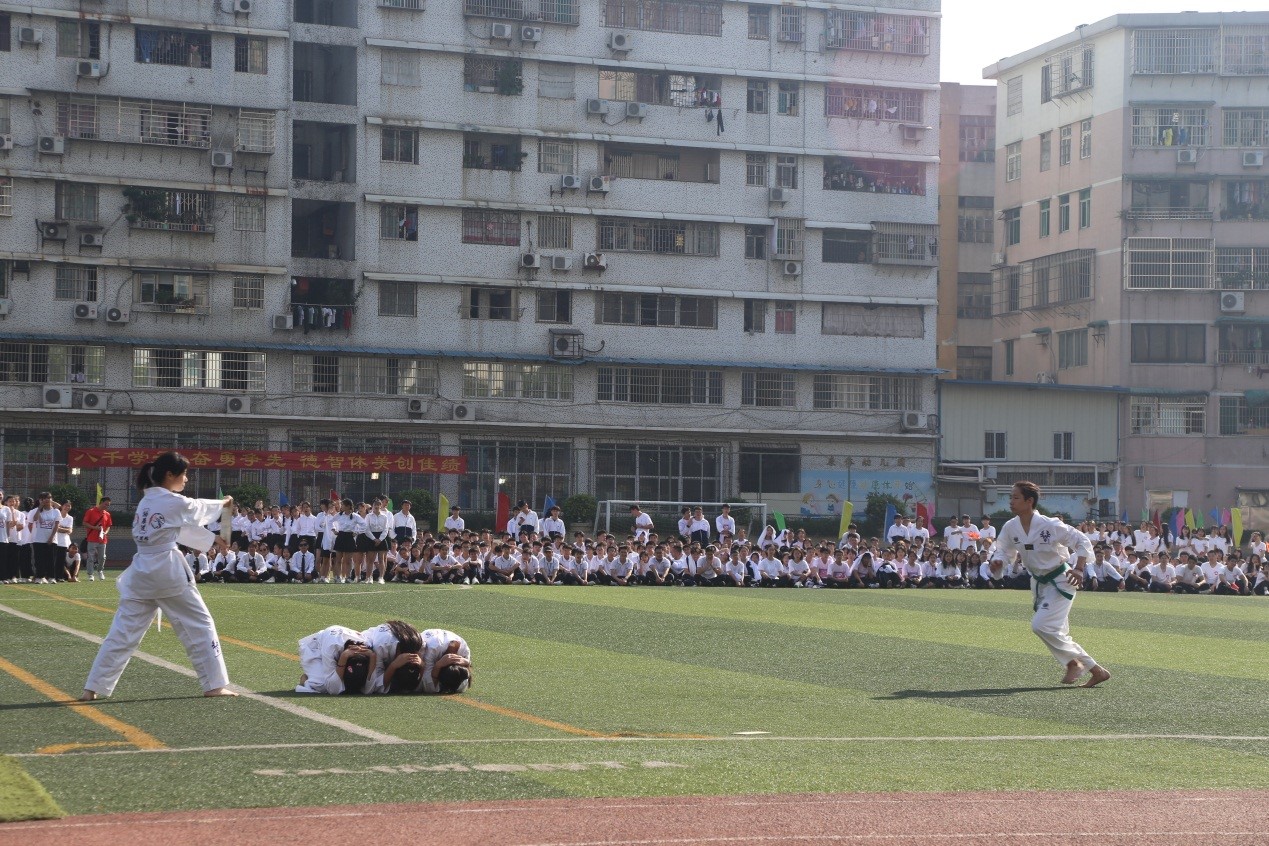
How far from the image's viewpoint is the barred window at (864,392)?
200 ft

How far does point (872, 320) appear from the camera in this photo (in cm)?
6191

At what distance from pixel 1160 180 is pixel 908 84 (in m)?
10.9

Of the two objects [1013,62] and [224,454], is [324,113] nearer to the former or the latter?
[224,454]

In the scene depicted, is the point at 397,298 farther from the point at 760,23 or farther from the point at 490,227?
the point at 760,23

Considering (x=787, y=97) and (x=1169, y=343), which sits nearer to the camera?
(x=787, y=97)

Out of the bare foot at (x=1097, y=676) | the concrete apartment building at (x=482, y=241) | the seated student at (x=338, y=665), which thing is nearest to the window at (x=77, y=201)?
the concrete apartment building at (x=482, y=241)

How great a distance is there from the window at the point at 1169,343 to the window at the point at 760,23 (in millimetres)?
18314

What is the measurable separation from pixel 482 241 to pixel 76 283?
13.5 meters

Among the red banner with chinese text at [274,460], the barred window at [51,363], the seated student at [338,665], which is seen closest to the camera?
the seated student at [338,665]

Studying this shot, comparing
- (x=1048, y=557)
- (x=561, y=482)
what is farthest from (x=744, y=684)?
(x=561, y=482)

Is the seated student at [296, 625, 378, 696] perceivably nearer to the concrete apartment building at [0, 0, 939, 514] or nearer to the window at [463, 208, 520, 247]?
the concrete apartment building at [0, 0, 939, 514]

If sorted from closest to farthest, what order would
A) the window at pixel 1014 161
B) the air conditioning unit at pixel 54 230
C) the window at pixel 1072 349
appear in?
the air conditioning unit at pixel 54 230 → the window at pixel 1072 349 → the window at pixel 1014 161

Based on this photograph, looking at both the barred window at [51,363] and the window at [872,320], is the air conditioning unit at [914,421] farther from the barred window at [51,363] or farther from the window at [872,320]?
the barred window at [51,363]

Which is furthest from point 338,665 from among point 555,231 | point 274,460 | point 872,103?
point 872,103
